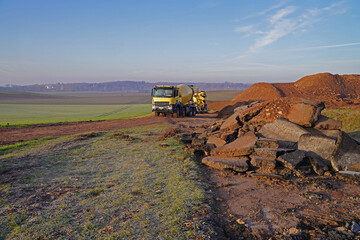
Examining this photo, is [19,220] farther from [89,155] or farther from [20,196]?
[89,155]

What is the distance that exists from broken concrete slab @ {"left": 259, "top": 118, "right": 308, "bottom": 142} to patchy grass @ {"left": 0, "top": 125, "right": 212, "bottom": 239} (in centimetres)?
307

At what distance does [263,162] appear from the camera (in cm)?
752

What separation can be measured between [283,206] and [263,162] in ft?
7.82

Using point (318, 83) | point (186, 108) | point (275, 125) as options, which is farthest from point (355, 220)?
point (318, 83)

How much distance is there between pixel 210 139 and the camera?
10.4 m

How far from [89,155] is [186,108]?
717 inches

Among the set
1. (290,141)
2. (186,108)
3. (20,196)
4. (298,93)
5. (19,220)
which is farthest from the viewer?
(298,93)

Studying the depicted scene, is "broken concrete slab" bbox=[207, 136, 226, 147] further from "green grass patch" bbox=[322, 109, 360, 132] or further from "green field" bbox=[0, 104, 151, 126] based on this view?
"green field" bbox=[0, 104, 151, 126]

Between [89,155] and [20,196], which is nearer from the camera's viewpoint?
[20,196]

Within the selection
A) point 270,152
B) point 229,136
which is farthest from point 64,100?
point 270,152

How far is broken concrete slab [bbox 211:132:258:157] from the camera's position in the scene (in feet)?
26.9

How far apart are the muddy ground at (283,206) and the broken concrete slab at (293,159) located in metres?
0.50

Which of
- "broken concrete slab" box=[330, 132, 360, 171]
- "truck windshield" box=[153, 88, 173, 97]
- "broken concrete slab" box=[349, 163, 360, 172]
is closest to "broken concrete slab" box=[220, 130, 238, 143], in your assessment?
"broken concrete slab" box=[330, 132, 360, 171]

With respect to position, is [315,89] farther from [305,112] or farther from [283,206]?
[283,206]
